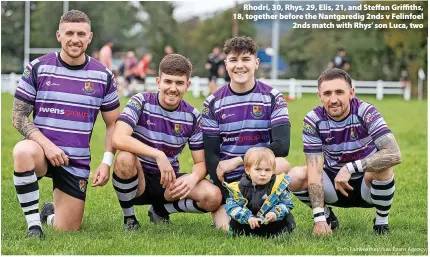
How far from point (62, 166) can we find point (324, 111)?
1910 mm

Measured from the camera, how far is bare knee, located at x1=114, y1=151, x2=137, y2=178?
5.41 meters

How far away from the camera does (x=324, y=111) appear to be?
5562mm

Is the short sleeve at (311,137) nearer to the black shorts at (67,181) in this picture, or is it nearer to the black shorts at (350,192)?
the black shorts at (350,192)

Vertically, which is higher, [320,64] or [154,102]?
[320,64]

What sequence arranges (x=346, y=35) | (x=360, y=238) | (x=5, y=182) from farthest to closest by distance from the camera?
(x=346, y=35)
(x=5, y=182)
(x=360, y=238)

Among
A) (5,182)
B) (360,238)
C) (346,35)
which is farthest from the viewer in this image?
(346,35)

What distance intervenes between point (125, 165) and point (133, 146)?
154 millimetres

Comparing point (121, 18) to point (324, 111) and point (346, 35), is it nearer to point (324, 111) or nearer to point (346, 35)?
point (346, 35)

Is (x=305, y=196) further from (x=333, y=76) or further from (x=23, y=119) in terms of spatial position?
(x=23, y=119)

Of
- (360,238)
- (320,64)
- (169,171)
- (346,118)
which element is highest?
(320,64)

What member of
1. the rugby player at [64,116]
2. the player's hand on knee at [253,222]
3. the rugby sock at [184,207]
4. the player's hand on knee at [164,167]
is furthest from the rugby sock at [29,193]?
the player's hand on knee at [253,222]

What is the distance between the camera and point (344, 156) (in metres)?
5.62

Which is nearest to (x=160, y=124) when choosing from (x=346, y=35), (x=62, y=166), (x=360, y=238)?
(x=62, y=166)

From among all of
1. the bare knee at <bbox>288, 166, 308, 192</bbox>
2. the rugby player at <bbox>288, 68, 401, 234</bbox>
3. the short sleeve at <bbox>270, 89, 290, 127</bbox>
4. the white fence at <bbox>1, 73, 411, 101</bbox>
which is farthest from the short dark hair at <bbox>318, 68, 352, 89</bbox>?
the white fence at <bbox>1, 73, 411, 101</bbox>
